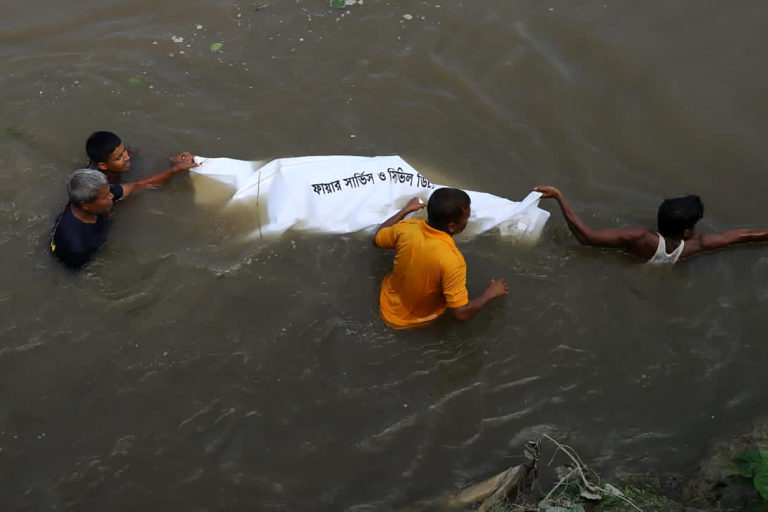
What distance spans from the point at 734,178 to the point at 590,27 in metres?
1.76

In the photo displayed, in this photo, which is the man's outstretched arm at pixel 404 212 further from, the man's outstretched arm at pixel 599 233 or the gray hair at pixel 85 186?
the gray hair at pixel 85 186

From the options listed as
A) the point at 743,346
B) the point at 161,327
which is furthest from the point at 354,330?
the point at 743,346

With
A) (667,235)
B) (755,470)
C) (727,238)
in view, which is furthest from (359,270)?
(755,470)

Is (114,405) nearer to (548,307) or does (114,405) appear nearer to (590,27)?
(548,307)

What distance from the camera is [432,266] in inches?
150

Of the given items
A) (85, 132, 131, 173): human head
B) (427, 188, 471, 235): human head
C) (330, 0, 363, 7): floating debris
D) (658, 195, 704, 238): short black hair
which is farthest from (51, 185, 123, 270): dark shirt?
(658, 195, 704, 238): short black hair

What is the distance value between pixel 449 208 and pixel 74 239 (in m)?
2.30

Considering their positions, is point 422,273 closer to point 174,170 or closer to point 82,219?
point 174,170

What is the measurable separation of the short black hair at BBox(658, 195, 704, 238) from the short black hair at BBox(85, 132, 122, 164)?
11.4 ft

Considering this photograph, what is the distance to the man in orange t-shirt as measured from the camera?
370cm

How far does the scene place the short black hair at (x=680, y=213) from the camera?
14.4 ft

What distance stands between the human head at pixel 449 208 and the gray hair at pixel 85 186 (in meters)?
2.02

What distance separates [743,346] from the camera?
4238 mm

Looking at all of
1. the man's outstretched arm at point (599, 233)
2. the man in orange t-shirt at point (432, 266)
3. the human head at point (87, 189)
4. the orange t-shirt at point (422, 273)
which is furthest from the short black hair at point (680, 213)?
the human head at point (87, 189)
